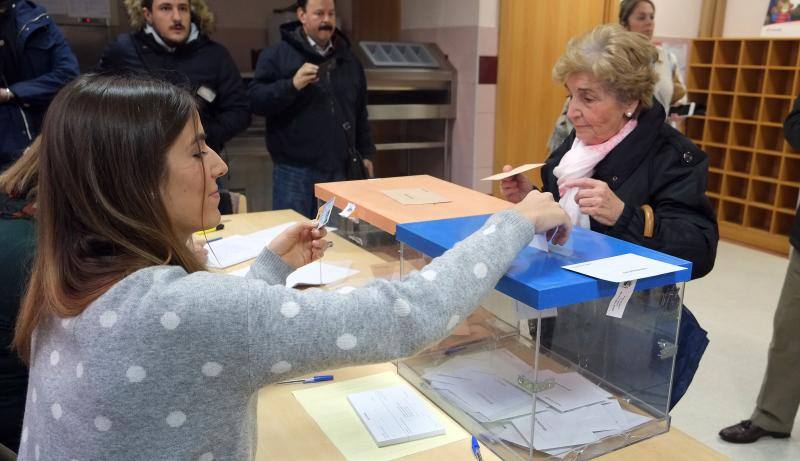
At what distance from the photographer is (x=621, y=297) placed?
42.3 inches

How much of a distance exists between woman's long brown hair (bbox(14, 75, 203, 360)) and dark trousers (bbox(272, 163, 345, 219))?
2209 millimetres

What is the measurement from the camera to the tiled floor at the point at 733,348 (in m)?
2.46

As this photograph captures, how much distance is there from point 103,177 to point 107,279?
0.14m

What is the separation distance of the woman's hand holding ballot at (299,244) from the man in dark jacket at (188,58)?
5.41 feet

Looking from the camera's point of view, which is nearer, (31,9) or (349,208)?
(349,208)

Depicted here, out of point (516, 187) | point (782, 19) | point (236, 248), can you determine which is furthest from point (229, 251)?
point (782, 19)

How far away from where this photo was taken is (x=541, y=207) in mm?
1097

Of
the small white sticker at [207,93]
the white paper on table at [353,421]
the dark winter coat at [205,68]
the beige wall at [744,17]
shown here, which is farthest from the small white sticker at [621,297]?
the beige wall at [744,17]

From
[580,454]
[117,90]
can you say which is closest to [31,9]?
[117,90]

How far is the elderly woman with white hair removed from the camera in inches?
59.3

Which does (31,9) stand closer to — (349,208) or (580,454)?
(349,208)

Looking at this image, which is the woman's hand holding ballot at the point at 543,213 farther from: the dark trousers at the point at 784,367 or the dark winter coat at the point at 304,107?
the dark winter coat at the point at 304,107

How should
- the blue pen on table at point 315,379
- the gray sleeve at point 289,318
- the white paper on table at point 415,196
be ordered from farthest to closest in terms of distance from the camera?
the white paper on table at point 415,196 < the blue pen on table at point 315,379 < the gray sleeve at point 289,318

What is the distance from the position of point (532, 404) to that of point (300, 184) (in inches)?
86.1
